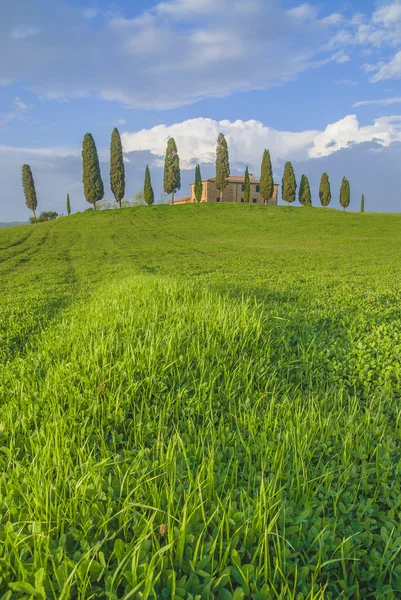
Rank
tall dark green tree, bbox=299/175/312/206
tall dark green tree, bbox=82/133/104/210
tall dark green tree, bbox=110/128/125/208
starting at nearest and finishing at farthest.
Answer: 1. tall dark green tree, bbox=82/133/104/210
2. tall dark green tree, bbox=110/128/125/208
3. tall dark green tree, bbox=299/175/312/206

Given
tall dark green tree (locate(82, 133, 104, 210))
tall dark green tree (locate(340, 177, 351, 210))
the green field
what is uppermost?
tall dark green tree (locate(82, 133, 104, 210))

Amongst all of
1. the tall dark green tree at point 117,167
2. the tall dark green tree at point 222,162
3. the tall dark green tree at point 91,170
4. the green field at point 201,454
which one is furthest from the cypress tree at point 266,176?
the green field at point 201,454

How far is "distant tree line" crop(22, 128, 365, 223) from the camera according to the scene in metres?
61.4

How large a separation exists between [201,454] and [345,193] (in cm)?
7910

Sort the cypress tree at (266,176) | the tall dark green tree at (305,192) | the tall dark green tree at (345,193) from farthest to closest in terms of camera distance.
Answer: the tall dark green tree at (345,193) < the tall dark green tree at (305,192) < the cypress tree at (266,176)

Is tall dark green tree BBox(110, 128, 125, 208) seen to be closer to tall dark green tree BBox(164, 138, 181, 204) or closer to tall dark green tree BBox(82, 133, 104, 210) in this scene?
tall dark green tree BBox(82, 133, 104, 210)

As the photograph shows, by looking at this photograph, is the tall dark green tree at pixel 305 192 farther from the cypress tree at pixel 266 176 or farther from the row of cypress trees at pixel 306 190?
the cypress tree at pixel 266 176

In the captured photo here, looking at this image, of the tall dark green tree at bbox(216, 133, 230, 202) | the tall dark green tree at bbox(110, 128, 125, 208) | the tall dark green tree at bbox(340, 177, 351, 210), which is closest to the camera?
the tall dark green tree at bbox(110, 128, 125, 208)

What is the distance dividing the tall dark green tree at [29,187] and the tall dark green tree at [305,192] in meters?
48.4

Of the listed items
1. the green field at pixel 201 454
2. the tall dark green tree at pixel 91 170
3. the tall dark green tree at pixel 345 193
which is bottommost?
the green field at pixel 201 454

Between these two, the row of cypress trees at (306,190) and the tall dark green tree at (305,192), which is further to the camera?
the tall dark green tree at (305,192)

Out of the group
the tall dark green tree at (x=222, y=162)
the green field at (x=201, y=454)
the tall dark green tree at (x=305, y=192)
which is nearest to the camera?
the green field at (x=201, y=454)

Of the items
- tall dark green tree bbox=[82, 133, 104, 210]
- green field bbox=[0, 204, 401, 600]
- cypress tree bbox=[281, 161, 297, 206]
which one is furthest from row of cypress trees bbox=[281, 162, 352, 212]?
green field bbox=[0, 204, 401, 600]

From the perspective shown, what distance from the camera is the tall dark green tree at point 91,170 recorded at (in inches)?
2403
